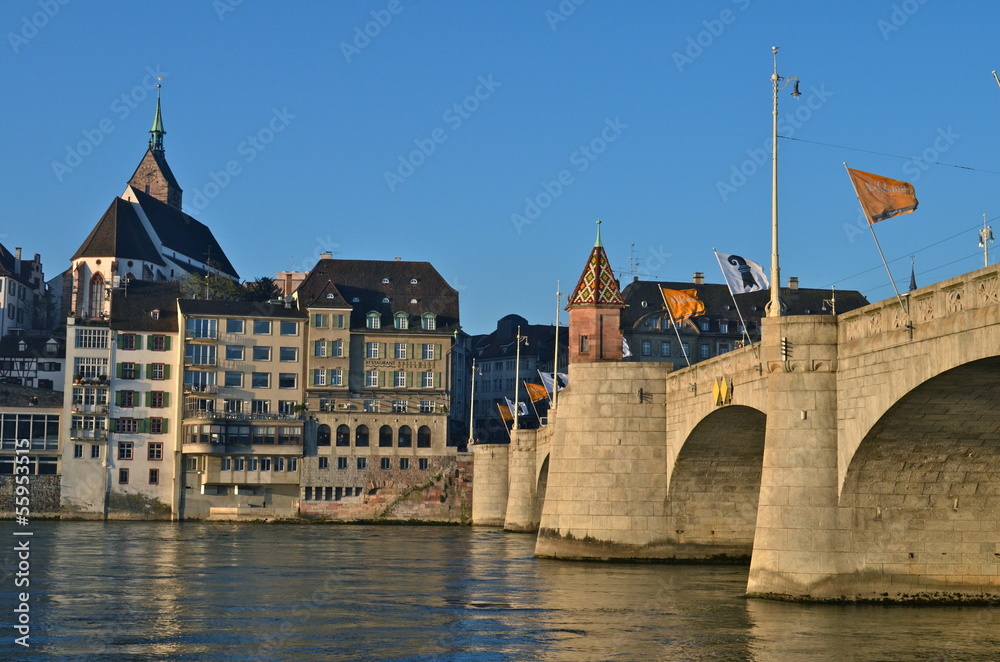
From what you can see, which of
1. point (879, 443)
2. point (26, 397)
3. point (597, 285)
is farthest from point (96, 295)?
point (879, 443)

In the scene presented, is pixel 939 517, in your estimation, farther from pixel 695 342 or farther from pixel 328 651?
pixel 695 342

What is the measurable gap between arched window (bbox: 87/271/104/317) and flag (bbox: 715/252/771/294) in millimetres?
121461

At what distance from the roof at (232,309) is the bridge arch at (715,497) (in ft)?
206

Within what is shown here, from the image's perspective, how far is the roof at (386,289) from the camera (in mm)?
116625

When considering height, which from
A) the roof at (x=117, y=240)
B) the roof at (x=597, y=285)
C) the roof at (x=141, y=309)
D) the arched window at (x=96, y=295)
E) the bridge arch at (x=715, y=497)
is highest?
the roof at (x=117, y=240)

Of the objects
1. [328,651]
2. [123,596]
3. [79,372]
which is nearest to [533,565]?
[123,596]

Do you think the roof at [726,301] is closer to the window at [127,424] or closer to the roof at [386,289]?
the roof at [386,289]

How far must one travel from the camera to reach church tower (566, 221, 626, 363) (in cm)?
6153

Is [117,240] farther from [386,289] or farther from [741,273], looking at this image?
[741,273]

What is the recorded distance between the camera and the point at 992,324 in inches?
1128

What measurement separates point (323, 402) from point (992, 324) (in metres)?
87.3

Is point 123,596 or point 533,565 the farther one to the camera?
point 533,565

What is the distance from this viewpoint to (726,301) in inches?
5187

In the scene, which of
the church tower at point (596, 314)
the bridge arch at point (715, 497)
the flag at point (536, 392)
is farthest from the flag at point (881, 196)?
the flag at point (536, 392)
